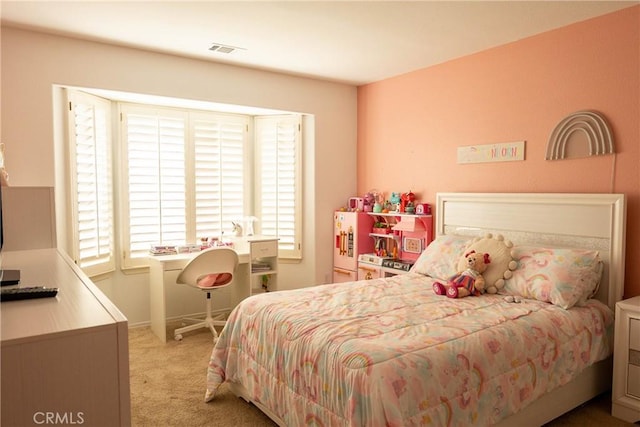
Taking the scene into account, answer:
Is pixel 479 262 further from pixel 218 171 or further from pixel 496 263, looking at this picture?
pixel 218 171

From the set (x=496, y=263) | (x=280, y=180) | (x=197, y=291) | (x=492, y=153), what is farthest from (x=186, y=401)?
(x=492, y=153)

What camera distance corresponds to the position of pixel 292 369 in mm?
2164

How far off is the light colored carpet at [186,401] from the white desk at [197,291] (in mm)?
615

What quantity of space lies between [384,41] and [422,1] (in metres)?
0.75

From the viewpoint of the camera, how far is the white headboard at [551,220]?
2.84 m

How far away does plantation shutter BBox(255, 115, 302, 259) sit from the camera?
15.9ft

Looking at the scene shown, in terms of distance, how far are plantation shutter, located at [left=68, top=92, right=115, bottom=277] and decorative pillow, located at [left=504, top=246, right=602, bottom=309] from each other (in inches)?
135

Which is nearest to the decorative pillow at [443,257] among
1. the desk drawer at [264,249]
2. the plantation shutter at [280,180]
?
the desk drawer at [264,249]

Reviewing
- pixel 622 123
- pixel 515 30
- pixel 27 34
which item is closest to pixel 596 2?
pixel 515 30

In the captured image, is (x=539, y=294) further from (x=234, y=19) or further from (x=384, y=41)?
(x=234, y=19)

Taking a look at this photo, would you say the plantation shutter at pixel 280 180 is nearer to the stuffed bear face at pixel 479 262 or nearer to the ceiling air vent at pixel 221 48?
the ceiling air vent at pixel 221 48

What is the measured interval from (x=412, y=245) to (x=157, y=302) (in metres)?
2.47

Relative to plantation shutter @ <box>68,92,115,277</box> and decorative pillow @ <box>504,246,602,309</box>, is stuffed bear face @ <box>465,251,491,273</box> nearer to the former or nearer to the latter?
decorative pillow @ <box>504,246,602,309</box>

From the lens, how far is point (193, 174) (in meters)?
4.53
